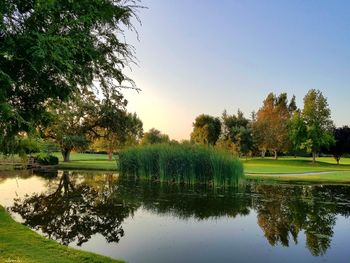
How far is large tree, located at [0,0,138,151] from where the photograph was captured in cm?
556

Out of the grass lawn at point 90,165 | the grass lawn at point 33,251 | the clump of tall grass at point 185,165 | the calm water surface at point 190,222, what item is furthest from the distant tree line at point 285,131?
the grass lawn at point 33,251

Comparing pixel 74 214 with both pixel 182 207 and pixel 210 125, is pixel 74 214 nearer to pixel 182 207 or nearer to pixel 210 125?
pixel 182 207

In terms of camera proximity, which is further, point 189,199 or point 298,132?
point 298,132

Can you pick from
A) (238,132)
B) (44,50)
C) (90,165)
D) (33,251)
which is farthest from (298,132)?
(44,50)

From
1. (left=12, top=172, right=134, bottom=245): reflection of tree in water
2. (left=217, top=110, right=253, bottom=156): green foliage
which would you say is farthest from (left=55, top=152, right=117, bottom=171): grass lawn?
(left=217, top=110, right=253, bottom=156): green foliage

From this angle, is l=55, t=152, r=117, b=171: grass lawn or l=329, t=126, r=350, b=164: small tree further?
l=329, t=126, r=350, b=164: small tree

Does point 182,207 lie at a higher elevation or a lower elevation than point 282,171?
lower

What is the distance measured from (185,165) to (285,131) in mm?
40159

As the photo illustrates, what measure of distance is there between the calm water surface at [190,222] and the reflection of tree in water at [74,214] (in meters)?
0.03

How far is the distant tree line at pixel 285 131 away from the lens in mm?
52594

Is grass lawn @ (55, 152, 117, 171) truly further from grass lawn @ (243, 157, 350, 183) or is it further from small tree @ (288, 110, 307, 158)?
small tree @ (288, 110, 307, 158)

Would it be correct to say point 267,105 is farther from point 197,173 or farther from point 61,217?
point 61,217

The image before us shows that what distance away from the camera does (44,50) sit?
546 cm

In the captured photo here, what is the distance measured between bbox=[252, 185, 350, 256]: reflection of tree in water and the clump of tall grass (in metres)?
1.81
